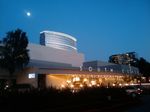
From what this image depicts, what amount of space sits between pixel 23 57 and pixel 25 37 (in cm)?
549

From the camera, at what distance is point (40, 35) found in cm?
16000

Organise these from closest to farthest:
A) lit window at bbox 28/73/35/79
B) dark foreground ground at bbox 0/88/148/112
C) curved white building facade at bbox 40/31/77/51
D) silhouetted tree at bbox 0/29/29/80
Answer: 1. dark foreground ground at bbox 0/88/148/112
2. lit window at bbox 28/73/35/79
3. silhouetted tree at bbox 0/29/29/80
4. curved white building facade at bbox 40/31/77/51

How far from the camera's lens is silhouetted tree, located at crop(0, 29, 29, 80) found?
58.0 m

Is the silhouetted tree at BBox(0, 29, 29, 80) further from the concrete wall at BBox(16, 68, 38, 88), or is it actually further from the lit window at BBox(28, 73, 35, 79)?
the lit window at BBox(28, 73, 35, 79)

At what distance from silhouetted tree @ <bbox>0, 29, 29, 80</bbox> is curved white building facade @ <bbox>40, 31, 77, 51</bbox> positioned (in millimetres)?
88067

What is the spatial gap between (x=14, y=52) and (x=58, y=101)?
141 ft

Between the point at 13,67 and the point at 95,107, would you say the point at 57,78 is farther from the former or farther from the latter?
the point at 95,107

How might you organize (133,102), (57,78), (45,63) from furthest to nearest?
(45,63)
(57,78)
(133,102)

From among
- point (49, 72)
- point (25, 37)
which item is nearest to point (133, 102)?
point (49, 72)

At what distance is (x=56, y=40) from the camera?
153375 mm

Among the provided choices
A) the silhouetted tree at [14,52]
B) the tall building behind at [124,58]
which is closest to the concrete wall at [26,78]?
the silhouetted tree at [14,52]

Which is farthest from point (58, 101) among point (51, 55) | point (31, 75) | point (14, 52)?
point (51, 55)

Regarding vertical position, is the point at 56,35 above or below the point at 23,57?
above

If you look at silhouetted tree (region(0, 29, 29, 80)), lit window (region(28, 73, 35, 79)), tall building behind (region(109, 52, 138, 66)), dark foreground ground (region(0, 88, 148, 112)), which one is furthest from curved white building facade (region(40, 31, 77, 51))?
dark foreground ground (region(0, 88, 148, 112))
